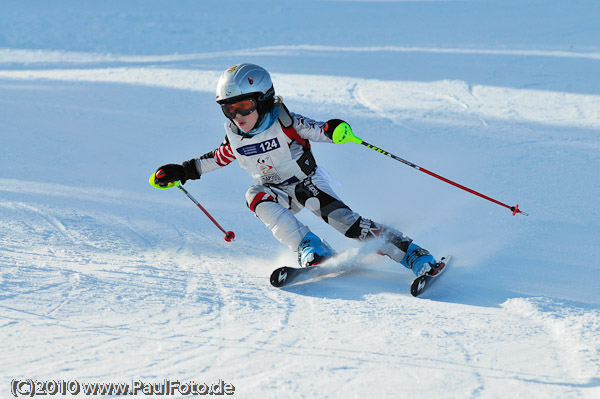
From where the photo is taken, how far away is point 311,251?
4.64 m

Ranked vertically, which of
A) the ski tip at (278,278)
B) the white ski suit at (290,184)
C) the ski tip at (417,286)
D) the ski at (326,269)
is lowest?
the ski tip at (417,286)

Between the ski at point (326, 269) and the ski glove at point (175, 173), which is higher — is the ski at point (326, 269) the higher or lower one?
the lower one

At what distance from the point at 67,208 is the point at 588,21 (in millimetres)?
11844

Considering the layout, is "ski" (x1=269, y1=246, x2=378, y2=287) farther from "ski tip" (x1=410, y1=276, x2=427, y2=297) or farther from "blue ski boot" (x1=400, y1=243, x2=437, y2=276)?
"ski tip" (x1=410, y1=276, x2=427, y2=297)

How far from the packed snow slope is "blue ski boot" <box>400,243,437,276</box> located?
0.39 ft

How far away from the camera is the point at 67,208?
6090 millimetres

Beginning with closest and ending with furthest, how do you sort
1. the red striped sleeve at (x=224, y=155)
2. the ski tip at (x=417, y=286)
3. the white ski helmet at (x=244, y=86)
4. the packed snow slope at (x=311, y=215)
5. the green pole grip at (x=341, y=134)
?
the packed snow slope at (x=311, y=215)
the ski tip at (x=417, y=286)
the white ski helmet at (x=244, y=86)
the green pole grip at (x=341, y=134)
the red striped sleeve at (x=224, y=155)

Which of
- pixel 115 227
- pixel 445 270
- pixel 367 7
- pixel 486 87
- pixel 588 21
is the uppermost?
pixel 367 7

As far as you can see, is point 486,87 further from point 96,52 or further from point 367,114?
point 96,52

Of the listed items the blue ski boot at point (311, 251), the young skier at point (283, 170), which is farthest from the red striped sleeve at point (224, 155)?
the blue ski boot at point (311, 251)

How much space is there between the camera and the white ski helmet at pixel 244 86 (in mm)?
4539

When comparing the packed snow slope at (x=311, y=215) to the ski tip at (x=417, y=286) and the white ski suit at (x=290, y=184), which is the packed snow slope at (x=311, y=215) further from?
the white ski suit at (x=290, y=184)

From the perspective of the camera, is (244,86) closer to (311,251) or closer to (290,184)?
(290,184)

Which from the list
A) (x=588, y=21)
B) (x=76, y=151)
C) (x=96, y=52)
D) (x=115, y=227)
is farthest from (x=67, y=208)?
(x=588, y=21)
